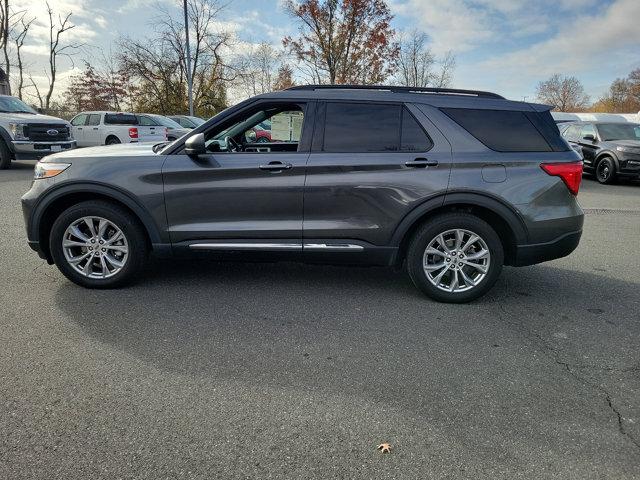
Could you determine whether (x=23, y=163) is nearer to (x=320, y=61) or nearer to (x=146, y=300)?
(x=146, y=300)

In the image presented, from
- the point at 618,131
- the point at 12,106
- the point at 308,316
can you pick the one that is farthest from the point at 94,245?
the point at 618,131

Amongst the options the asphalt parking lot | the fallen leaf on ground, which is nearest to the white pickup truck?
the asphalt parking lot

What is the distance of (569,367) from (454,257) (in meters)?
1.29

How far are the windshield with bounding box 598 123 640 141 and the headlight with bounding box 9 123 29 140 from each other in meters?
16.6

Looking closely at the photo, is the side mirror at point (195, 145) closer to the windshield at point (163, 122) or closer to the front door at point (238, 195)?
the front door at point (238, 195)

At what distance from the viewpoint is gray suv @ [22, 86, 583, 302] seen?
154 inches

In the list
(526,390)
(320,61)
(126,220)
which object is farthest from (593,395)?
(320,61)

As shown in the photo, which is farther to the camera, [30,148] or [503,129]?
[30,148]

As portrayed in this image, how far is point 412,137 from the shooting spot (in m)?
3.97

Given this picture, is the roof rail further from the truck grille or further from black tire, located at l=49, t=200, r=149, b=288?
the truck grille

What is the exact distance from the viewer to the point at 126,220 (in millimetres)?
4090

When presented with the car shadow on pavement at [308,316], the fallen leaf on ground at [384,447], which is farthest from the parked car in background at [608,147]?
the fallen leaf on ground at [384,447]

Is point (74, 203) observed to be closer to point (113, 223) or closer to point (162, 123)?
point (113, 223)

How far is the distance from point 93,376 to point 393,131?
114 inches
